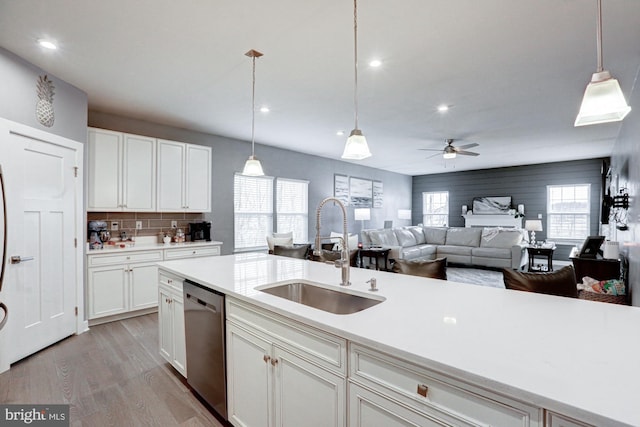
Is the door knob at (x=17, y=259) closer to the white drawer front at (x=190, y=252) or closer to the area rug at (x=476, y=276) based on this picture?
the white drawer front at (x=190, y=252)

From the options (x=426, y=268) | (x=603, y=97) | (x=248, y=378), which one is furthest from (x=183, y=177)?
(x=603, y=97)

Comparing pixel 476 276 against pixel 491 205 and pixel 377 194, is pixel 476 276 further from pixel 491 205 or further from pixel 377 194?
pixel 377 194

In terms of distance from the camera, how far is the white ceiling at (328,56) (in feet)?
7.00

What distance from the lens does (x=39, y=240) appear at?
296cm

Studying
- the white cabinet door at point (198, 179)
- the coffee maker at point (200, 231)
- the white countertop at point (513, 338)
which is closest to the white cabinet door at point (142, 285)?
the coffee maker at point (200, 231)

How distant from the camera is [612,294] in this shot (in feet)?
10.1

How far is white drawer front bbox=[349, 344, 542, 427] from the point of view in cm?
83

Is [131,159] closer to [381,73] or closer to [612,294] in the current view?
[381,73]

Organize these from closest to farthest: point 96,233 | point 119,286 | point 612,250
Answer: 1. point 612,250
2. point 119,286
3. point 96,233

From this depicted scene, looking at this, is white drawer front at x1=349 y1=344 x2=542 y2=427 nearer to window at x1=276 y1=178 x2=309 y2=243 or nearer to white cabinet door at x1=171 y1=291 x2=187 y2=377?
white cabinet door at x1=171 y1=291 x2=187 y2=377

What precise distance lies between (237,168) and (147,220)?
5.82 feet

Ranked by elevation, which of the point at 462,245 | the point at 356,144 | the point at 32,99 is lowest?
the point at 462,245

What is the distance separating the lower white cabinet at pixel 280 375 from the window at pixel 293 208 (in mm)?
4604

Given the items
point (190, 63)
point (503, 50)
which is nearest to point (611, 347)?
point (503, 50)
